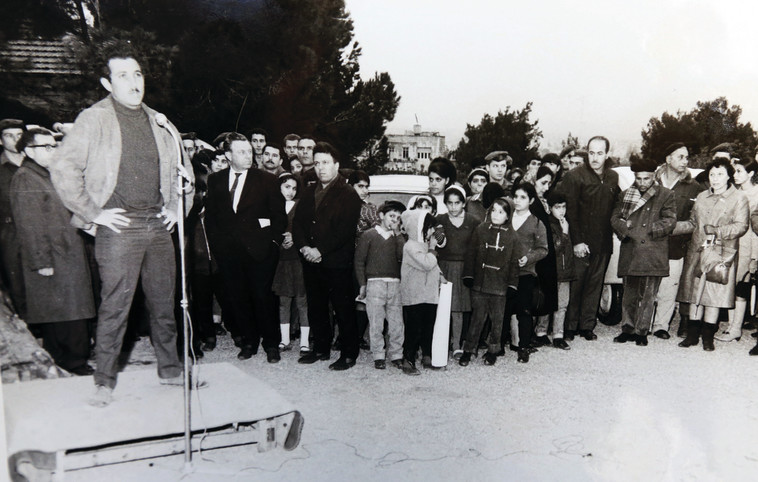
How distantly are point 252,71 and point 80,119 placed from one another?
832mm

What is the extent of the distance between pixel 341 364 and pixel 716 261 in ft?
8.75

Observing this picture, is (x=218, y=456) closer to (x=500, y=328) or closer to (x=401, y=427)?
(x=401, y=427)

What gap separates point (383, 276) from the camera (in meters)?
3.90

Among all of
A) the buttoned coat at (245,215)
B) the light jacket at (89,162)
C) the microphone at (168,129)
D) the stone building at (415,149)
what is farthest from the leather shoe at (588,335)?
the light jacket at (89,162)

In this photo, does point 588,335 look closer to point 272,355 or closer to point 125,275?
point 272,355

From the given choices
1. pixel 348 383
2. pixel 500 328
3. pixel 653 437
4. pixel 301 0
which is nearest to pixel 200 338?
pixel 348 383

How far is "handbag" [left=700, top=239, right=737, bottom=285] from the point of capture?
423cm

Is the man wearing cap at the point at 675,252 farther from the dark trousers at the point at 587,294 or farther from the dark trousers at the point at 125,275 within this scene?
the dark trousers at the point at 125,275

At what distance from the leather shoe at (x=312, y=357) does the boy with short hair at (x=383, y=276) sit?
0.34 m

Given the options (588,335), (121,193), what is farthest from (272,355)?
(588,335)

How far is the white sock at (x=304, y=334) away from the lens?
4.17m

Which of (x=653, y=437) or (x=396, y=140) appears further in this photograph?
(x=396, y=140)

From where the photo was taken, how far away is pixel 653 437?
3123mm

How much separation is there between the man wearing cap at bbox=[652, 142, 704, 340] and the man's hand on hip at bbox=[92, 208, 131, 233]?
3.65m
